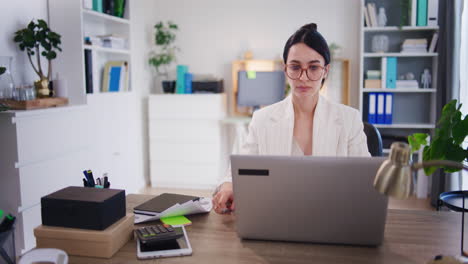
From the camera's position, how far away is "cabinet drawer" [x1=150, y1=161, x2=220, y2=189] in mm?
4910

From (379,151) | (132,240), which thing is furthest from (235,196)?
(379,151)

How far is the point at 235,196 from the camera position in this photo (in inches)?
51.9

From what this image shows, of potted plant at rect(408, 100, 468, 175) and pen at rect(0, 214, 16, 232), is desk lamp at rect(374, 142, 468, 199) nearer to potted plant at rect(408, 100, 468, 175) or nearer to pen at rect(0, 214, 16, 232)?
potted plant at rect(408, 100, 468, 175)

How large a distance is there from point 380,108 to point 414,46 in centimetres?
72

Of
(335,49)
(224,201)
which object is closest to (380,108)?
(335,49)

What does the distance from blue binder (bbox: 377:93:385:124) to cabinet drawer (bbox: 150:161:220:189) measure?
182 centimetres

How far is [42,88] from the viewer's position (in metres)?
3.23

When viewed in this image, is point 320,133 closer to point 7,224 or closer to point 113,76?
point 7,224

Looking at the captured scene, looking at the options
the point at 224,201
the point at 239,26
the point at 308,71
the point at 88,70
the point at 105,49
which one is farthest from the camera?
the point at 239,26

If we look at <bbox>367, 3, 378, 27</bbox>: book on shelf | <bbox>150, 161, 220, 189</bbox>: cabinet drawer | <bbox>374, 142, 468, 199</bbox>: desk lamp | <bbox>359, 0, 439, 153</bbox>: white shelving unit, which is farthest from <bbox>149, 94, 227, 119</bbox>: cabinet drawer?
<bbox>374, 142, 468, 199</bbox>: desk lamp

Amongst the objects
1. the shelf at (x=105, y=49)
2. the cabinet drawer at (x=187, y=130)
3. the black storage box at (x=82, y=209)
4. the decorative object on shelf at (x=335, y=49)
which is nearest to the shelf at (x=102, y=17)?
the shelf at (x=105, y=49)

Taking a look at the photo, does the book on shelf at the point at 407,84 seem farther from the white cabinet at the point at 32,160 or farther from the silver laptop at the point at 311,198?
the silver laptop at the point at 311,198

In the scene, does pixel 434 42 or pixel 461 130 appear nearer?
pixel 461 130

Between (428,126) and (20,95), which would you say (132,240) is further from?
(428,126)
